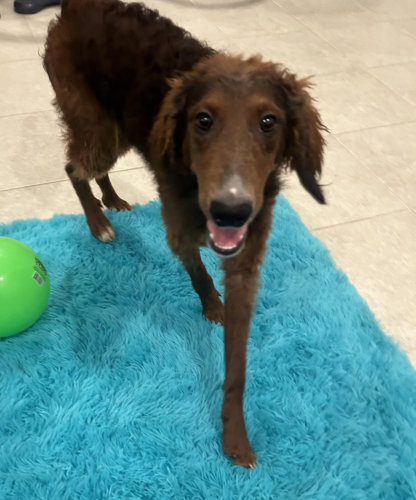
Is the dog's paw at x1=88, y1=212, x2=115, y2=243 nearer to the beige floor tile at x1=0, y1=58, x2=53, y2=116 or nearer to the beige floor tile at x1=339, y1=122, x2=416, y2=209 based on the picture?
the beige floor tile at x1=0, y1=58, x2=53, y2=116

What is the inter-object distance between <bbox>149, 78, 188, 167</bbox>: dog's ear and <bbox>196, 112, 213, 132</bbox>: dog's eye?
0.12 m

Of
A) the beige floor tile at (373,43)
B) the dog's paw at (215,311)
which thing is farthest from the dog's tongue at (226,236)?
the beige floor tile at (373,43)

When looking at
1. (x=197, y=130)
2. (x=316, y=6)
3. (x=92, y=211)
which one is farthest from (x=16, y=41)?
(x=197, y=130)

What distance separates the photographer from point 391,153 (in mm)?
2820

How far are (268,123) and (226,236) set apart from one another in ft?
1.01

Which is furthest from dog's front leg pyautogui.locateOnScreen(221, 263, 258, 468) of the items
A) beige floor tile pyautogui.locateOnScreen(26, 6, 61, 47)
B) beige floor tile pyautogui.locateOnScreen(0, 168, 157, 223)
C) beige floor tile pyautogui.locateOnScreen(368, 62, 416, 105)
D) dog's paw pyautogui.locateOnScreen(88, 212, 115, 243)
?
beige floor tile pyautogui.locateOnScreen(26, 6, 61, 47)

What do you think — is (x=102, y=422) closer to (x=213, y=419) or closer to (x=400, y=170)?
(x=213, y=419)

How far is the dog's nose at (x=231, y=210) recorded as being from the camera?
111 cm

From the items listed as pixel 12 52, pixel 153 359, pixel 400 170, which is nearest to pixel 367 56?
pixel 400 170

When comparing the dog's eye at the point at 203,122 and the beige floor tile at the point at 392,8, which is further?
the beige floor tile at the point at 392,8

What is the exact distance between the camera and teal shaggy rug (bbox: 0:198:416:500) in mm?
1452

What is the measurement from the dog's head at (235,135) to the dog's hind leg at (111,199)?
828 mm

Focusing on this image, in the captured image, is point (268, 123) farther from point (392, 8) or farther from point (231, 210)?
point (392, 8)

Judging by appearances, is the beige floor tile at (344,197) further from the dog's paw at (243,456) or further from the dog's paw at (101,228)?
the dog's paw at (243,456)
